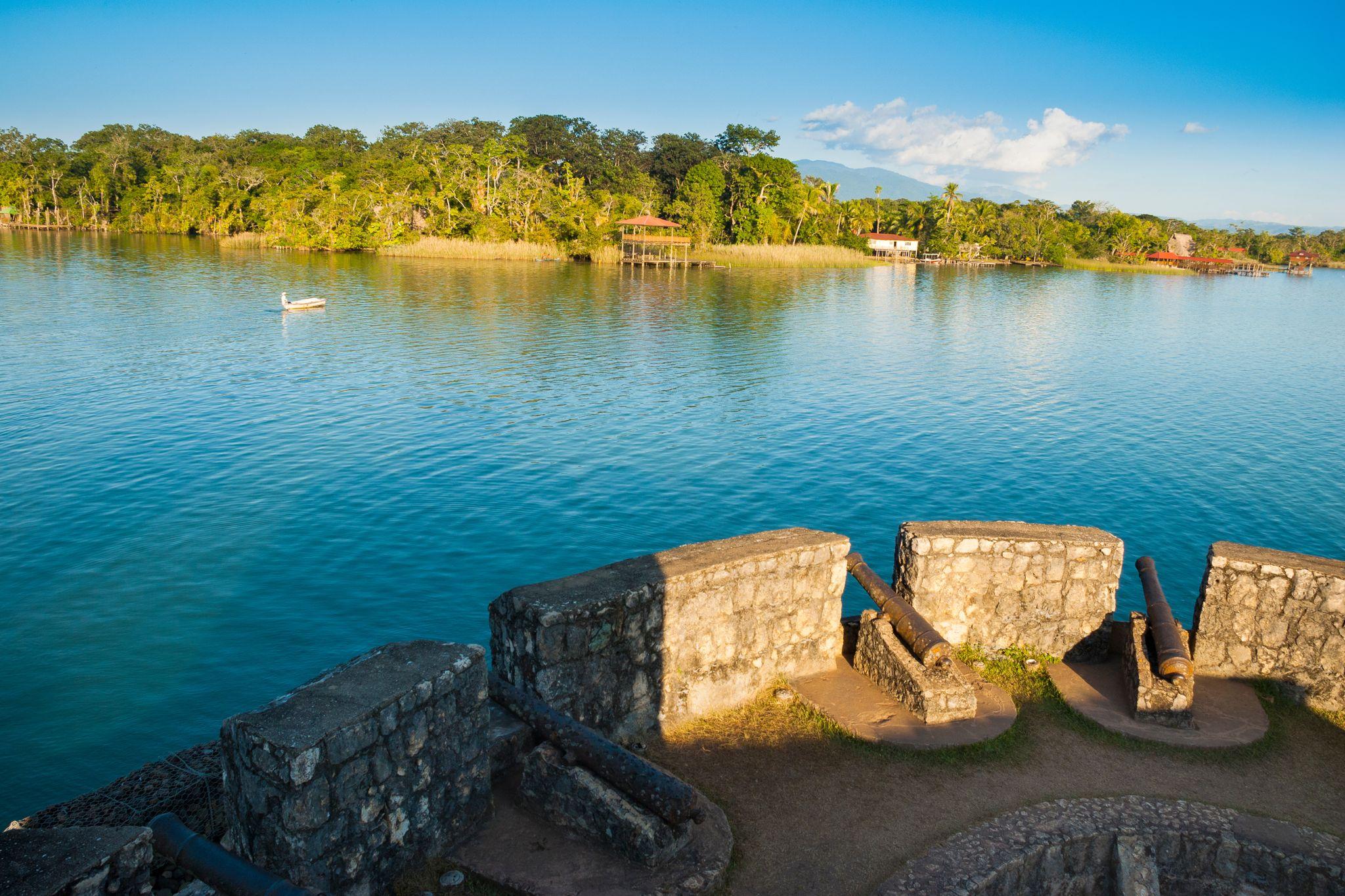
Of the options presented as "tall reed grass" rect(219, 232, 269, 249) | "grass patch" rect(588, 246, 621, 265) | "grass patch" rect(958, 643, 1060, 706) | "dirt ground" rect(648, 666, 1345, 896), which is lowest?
"dirt ground" rect(648, 666, 1345, 896)

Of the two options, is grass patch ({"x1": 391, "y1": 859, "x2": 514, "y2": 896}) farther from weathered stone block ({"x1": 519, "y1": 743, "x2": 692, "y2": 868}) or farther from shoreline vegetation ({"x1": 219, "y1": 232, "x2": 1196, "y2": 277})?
shoreline vegetation ({"x1": 219, "y1": 232, "x2": 1196, "y2": 277})

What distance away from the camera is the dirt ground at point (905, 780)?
6629 mm

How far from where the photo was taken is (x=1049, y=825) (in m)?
7.02

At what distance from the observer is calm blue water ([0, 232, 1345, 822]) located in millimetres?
13219

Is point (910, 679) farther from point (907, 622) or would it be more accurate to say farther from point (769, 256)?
point (769, 256)

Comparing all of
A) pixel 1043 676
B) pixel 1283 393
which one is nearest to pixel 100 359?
pixel 1043 676

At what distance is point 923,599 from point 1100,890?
3174mm

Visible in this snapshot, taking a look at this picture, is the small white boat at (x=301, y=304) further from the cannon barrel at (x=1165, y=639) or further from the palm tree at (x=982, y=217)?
the palm tree at (x=982, y=217)

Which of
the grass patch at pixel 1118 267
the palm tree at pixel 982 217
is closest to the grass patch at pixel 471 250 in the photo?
the palm tree at pixel 982 217

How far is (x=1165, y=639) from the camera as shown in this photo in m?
8.84

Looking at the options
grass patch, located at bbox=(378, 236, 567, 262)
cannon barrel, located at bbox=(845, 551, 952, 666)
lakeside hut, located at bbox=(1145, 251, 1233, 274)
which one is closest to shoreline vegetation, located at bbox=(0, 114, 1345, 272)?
grass patch, located at bbox=(378, 236, 567, 262)

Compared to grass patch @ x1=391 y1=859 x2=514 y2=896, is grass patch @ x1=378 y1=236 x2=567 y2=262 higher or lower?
grass patch @ x1=378 y1=236 x2=567 y2=262

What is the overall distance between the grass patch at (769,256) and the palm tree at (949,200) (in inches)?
1109

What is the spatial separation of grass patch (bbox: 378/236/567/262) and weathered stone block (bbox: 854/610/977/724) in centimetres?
7442
